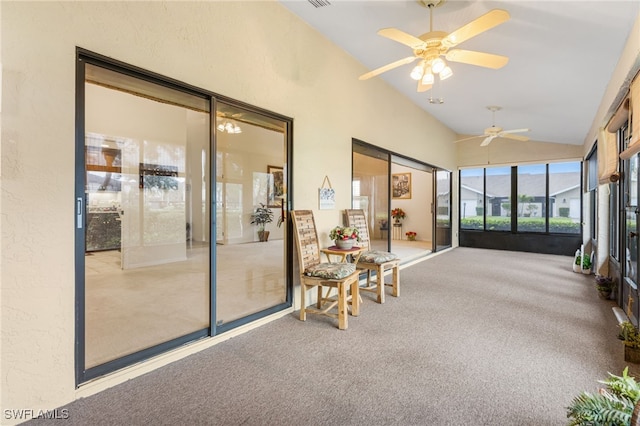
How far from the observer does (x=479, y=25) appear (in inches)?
92.6

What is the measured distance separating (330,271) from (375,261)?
0.98m

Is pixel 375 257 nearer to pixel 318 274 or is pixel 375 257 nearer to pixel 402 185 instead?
pixel 318 274

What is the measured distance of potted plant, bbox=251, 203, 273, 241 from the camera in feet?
11.3

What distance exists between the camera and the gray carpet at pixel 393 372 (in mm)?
1836

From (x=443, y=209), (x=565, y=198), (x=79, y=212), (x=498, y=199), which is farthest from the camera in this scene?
(x=498, y=199)

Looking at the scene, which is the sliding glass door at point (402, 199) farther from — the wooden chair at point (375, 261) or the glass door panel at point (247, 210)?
the glass door panel at point (247, 210)

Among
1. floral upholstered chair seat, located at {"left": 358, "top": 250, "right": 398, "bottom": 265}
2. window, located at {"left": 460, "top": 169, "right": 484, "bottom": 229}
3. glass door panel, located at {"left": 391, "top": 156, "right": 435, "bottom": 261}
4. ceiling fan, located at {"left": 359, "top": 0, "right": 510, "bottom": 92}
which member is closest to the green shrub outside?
window, located at {"left": 460, "top": 169, "right": 484, "bottom": 229}

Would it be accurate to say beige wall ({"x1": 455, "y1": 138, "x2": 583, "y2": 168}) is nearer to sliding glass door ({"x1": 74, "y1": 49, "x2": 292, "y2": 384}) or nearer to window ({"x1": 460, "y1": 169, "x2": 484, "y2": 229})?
A: window ({"x1": 460, "y1": 169, "x2": 484, "y2": 229})

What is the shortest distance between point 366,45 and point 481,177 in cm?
652

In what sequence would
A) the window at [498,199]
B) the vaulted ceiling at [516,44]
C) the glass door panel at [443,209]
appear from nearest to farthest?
1. the vaulted ceiling at [516,44]
2. the glass door panel at [443,209]
3. the window at [498,199]

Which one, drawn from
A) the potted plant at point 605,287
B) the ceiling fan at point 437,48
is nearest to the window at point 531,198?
the potted plant at point 605,287

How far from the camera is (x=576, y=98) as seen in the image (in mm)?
4789

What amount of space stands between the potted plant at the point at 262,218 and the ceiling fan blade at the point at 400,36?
2052 mm

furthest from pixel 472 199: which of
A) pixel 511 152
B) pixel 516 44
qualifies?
pixel 516 44
